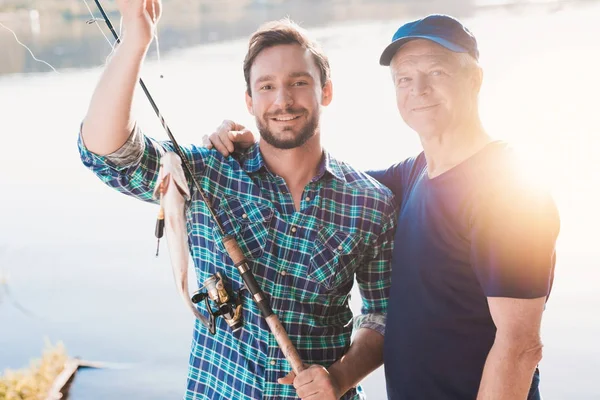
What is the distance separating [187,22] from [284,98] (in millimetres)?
21573

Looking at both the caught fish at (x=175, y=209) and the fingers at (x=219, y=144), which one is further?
the fingers at (x=219, y=144)

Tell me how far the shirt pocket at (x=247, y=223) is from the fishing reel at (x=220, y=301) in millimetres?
104

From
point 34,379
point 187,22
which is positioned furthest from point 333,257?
point 187,22

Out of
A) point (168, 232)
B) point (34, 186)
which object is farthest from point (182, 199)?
point (34, 186)

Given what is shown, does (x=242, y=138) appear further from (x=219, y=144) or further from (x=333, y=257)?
(x=333, y=257)

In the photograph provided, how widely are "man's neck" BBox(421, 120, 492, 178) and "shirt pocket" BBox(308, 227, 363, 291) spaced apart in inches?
12.0

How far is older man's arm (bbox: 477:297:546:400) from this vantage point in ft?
4.55

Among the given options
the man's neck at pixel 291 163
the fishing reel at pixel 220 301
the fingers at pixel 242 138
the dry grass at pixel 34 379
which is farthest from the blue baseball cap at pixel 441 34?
the dry grass at pixel 34 379

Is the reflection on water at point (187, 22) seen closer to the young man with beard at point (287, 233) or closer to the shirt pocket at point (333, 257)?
the young man with beard at point (287, 233)

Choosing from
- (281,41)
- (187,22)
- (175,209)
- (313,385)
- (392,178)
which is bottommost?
(313,385)

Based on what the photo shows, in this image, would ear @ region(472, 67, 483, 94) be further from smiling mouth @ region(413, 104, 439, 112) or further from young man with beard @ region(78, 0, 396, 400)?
young man with beard @ region(78, 0, 396, 400)

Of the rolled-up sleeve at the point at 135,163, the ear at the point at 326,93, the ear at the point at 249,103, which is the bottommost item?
the rolled-up sleeve at the point at 135,163

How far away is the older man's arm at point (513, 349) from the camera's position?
4.55ft

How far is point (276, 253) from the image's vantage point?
5.95ft
